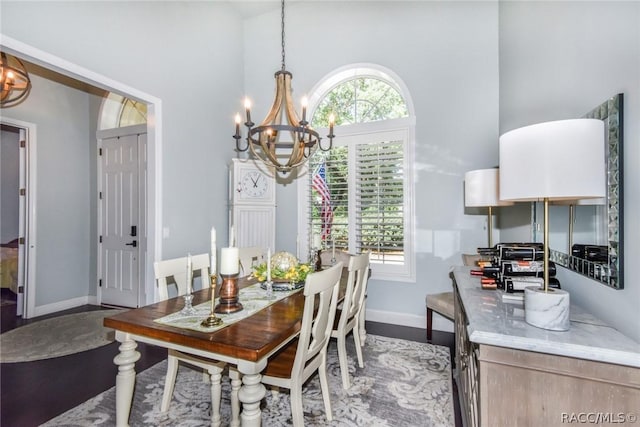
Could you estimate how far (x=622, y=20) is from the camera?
4.11 feet

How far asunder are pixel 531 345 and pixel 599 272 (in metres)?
0.60

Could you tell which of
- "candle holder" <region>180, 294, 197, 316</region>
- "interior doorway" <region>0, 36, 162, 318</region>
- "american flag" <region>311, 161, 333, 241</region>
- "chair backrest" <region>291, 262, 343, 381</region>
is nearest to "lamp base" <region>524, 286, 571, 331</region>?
"chair backrest" <region>291, 262, 343, 381</region>

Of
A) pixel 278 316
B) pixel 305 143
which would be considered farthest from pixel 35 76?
pixel 278 316

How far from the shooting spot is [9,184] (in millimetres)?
4910

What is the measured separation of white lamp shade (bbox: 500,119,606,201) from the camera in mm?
1095

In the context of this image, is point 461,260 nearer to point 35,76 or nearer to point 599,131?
point 599,131

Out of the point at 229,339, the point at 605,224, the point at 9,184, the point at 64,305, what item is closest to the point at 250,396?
the point at 229,339

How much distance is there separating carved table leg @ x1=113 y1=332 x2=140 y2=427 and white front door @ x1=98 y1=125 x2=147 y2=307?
2.77 meters

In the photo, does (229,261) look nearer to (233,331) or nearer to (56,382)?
(233,331)

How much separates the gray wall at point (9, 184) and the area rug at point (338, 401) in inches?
179

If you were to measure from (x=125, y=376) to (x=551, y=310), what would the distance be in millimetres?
2156

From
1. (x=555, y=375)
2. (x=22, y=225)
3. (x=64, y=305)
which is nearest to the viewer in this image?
(x=555, y=375)

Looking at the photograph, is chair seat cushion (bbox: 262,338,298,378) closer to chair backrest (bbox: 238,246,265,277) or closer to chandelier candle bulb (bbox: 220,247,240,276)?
chandelier candle bulb (bbox: 220,247,240,276)

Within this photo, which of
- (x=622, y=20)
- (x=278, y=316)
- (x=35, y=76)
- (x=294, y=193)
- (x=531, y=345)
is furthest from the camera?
A: (x=294, y=193)
